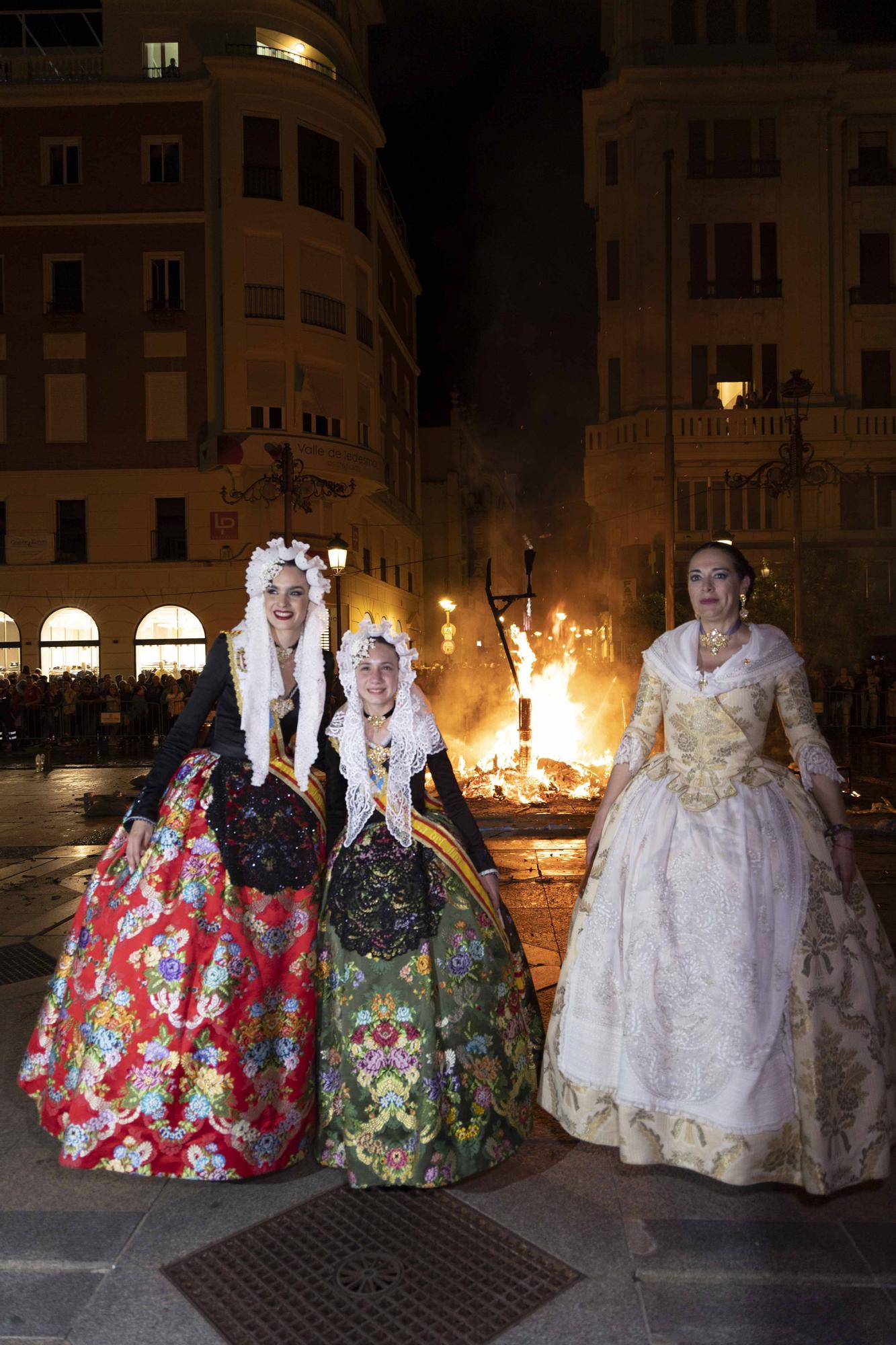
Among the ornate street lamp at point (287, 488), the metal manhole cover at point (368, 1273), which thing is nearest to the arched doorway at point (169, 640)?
the ornate street lamp at point (287, 488)

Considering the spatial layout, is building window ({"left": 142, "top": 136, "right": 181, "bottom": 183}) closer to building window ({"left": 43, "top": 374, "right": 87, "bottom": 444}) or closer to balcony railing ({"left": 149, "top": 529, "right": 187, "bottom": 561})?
building window ({"left": 43, "top": 374, "right": 87, "bottom": 444})

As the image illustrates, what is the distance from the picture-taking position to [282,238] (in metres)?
27.5

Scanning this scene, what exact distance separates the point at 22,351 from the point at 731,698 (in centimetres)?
2999

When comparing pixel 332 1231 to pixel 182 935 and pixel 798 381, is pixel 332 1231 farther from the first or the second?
pixel 798 381

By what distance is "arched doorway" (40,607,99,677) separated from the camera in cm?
2783

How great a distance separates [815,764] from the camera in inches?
138

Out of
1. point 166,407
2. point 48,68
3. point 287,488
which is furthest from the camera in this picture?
point 48,68

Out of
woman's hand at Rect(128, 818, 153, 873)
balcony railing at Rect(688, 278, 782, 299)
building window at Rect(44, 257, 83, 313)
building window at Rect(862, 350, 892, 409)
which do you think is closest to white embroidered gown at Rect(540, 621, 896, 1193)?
woman's hand at Rect(128, 818, 153, 873)

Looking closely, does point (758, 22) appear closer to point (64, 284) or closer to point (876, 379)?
point (876, 379)

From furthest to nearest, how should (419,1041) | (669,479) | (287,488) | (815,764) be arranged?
1. (669,479)
2. (287,488)
3. (815,764)
4. (419,1041)

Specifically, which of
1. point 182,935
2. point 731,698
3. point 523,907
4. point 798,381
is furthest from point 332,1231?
point 798,381

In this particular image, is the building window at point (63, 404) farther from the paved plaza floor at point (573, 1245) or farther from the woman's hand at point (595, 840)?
the woman's hand at point (595, 840)

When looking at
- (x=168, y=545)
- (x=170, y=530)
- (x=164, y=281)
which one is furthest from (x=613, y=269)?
(x=168, y=545)

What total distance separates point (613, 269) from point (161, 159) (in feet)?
44.9
